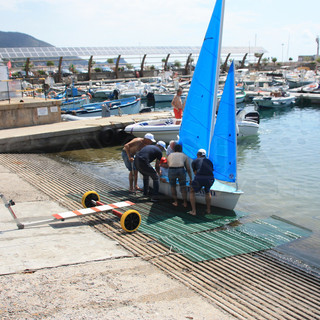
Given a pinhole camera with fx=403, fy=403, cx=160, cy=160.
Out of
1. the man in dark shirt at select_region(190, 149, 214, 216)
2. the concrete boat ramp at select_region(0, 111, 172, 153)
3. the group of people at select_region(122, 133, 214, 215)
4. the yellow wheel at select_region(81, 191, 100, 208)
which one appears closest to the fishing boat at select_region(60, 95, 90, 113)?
the concrete boat ramp at select_region(0, 111, 172, 153)

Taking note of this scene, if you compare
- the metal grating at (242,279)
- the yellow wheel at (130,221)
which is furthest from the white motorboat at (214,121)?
the metal grating at (242,279)

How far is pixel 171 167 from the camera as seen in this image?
10375mm

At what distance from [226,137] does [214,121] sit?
2.69 feet

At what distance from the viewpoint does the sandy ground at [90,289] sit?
5387 millimetres

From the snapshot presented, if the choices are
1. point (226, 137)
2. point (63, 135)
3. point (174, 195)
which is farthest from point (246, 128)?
point (174, 195)

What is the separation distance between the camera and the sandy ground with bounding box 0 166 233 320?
17.7ft

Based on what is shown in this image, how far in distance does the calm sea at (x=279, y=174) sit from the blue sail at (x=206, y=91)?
7.73 feet

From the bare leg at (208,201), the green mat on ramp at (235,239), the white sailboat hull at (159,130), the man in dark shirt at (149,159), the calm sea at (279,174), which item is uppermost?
the man in dark shirt at (149,159)

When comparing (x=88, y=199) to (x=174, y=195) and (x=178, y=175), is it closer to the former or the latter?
(x=174, y=195)

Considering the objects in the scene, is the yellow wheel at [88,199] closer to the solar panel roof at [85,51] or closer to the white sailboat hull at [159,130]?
the white sailboat hull at [159,130]

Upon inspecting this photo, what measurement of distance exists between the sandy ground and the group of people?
121 inches

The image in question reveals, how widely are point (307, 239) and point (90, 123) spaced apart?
52.0 ft

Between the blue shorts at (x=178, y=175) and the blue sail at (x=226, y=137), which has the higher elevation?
the blue sail at (x=226, y=137)

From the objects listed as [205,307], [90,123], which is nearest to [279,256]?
[205,307]
